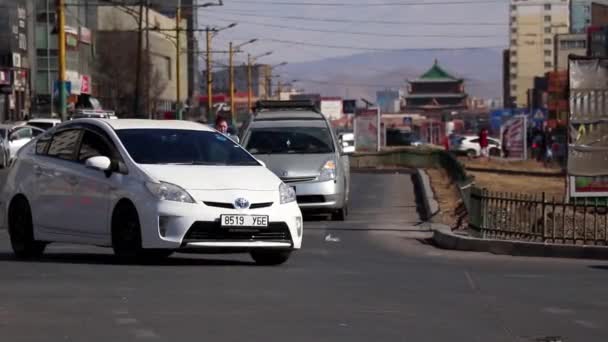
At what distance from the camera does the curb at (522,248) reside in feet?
55.2

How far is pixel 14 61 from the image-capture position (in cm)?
8600

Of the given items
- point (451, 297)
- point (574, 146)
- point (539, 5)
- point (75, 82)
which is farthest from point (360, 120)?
point (539, 5)

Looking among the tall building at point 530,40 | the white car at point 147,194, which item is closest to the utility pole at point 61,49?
the white car at point 147,194

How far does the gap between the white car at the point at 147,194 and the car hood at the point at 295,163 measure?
7610mm

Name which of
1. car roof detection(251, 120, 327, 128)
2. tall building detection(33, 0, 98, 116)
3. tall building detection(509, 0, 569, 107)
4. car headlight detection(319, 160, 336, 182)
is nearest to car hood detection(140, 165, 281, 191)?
car headlight detection(319, 160, 336, 182)

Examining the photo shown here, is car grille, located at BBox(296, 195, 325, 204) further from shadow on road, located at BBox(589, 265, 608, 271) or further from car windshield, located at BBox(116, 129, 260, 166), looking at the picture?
car windshield, located at BBox(116, 129, 260, 166)

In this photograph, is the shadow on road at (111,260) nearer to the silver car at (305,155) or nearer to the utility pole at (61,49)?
the silver car at (305,155)

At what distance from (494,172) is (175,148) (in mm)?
37680

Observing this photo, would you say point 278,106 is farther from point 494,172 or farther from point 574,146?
point 494,172

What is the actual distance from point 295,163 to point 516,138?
126 ft

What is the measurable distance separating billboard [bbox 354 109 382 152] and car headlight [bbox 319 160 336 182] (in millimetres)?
39949

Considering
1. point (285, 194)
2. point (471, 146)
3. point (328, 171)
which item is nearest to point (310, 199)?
point (328, 171)

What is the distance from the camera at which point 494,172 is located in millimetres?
50781

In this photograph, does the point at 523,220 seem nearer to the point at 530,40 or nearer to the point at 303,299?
the point at 303,299
